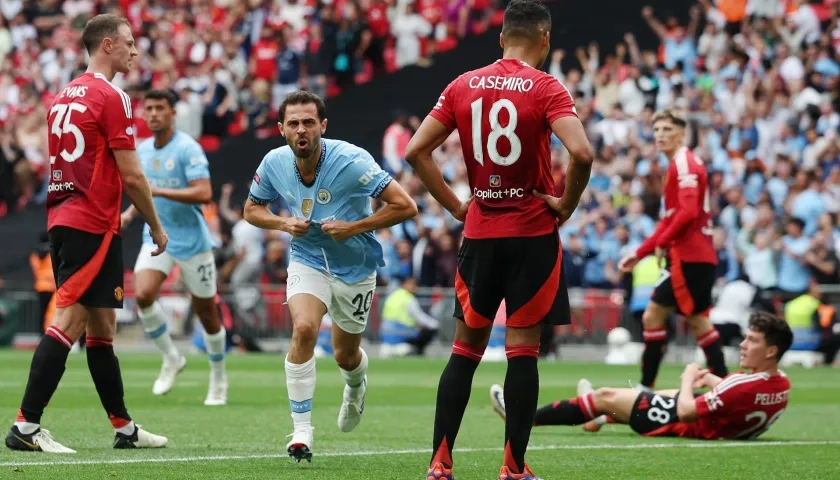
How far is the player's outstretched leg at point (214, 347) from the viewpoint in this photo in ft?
44.1

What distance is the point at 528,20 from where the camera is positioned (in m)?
7.49

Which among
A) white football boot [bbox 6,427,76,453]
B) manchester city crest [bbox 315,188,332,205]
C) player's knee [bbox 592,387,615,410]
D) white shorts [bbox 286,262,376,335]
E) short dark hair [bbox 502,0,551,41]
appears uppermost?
short dark hair [bbox 502,0,551,41]

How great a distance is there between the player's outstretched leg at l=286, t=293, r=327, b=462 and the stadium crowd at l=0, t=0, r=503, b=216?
65.7 feet

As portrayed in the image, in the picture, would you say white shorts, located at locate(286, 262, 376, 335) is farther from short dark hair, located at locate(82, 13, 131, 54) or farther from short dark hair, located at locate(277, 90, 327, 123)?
short dark hair, located at locate(82, 13, 131, 54)

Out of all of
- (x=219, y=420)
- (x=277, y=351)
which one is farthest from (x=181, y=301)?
(x=219, y=420)

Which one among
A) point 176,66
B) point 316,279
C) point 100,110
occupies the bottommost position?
point 316,279

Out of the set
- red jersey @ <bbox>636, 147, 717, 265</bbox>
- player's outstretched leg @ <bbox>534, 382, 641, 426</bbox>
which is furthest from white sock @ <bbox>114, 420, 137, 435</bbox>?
red jersey @ <bbox>636, 147, 717, 265</bbox>

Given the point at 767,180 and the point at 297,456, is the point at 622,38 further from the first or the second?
the point at 297,456

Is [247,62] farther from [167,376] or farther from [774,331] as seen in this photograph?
[774,331]

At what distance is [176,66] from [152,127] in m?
18.4

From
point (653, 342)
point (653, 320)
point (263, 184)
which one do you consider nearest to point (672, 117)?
point (653, 320)

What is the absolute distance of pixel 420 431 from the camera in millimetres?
11109

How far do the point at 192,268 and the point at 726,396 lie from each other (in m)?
5.34

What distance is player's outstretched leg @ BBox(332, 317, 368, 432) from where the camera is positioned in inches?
378
